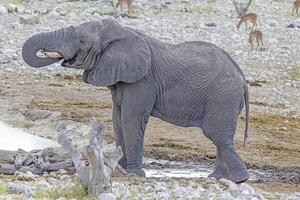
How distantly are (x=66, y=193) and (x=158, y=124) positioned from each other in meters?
6.65

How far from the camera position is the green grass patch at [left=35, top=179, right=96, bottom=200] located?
341 inches

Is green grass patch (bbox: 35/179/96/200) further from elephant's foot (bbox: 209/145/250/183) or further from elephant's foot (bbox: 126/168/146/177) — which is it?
elephant's foot (bbox: 209/145/250/183)

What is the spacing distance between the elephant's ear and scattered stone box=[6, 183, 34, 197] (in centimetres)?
204

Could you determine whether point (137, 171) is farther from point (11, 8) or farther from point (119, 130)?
point (11, 8)

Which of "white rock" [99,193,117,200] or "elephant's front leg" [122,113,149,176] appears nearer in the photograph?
"white rock" [99,193,117,200]

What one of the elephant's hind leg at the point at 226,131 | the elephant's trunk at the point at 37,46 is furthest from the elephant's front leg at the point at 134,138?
the elephant's trunk at the point at 37,46

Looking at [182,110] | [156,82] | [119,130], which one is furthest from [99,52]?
[182,110]

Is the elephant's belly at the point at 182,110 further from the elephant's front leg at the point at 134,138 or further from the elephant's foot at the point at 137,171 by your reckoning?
the elephant's foot at the point at 137,171

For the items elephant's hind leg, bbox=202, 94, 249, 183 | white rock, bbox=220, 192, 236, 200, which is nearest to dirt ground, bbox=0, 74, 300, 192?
elephant's hind leg, bbox=202, 94, 249, 183

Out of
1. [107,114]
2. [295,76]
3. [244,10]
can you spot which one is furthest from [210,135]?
[244,10]

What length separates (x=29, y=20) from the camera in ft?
81.1

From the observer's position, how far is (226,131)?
10.8 meters

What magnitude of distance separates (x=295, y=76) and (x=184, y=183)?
39.1 ft

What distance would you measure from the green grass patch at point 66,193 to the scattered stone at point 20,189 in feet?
0.21
